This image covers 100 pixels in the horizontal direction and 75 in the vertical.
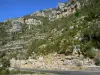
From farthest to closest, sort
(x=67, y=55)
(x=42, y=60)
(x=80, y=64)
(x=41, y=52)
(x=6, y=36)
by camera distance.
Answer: (x=6, y=36) → (x=41, y=52) → (x=42, y=60) → (x=67, y=55) → (x=80, y=64)

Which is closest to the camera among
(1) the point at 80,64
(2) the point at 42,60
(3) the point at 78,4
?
(1) the point at 80,64

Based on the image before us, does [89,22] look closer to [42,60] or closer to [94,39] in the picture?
[94,39]

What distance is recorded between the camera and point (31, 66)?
54.9 metres

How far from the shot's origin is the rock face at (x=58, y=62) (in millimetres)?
44250

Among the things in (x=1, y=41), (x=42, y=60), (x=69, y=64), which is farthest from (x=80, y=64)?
(x=1, y=41)

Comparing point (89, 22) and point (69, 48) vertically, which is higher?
point (89, 22)

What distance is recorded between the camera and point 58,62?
4803 centimetres

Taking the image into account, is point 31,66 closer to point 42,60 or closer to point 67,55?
point 42,60

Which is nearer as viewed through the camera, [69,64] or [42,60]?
[69,64]

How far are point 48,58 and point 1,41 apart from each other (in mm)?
102751

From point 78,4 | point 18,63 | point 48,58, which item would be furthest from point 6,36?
point 48,58

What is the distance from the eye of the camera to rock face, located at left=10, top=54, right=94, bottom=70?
44250 mm

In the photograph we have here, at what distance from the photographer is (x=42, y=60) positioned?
51969 millimetres

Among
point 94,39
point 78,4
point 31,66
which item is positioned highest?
point 78,4
